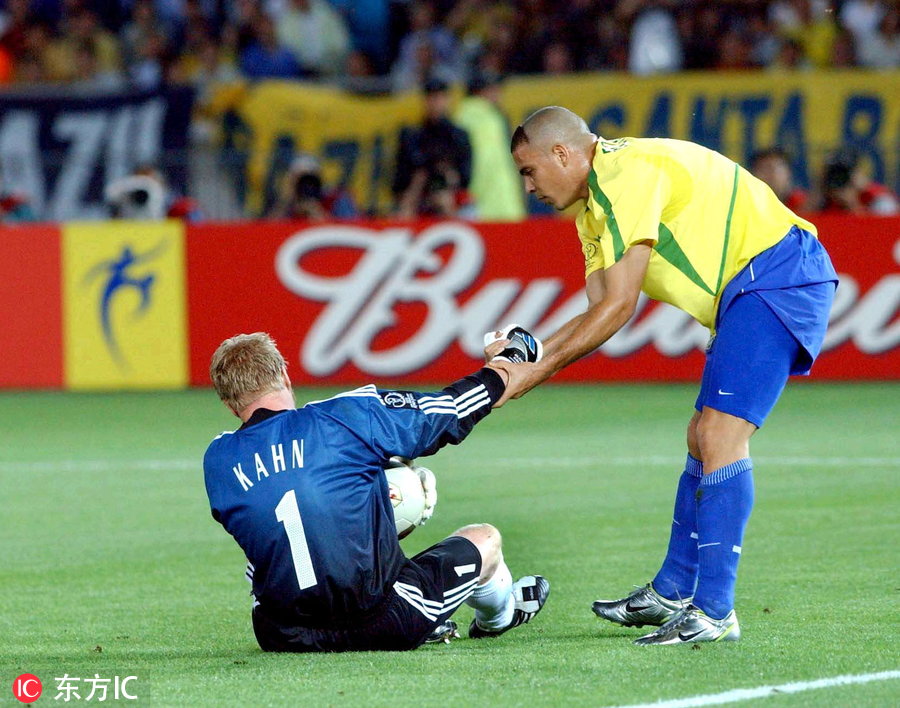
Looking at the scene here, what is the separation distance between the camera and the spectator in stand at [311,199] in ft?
54.2

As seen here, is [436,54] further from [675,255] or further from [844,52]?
[675,255]

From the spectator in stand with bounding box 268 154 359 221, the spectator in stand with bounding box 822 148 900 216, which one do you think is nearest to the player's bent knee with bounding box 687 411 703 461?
the spectator in stand with bounding box 822 148 900 216

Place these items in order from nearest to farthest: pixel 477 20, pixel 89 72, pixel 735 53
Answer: pixel 735 53
pixel 477 20
pixel 89 72

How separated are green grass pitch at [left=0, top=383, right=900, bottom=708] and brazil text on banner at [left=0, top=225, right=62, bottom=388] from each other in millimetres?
1386

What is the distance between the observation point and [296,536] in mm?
5742

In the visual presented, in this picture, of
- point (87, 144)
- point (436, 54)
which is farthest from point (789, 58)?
point (87, 144)

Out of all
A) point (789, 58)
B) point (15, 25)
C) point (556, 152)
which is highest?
point (556, 152)

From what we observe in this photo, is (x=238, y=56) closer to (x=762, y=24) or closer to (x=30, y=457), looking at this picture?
(x=762, y=24)

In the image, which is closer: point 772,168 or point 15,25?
point 772,168

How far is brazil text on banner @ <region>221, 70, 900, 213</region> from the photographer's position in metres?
17.7

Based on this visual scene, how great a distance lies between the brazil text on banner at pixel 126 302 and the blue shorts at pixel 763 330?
10.6 metres

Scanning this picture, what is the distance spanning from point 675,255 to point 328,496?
5.23 ft

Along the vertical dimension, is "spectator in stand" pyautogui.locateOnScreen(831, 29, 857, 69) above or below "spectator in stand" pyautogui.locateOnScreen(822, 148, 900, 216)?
above

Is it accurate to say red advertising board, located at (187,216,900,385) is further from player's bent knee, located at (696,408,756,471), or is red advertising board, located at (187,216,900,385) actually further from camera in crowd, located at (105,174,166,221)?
player's bent knee, located at (696,408,756,471)
